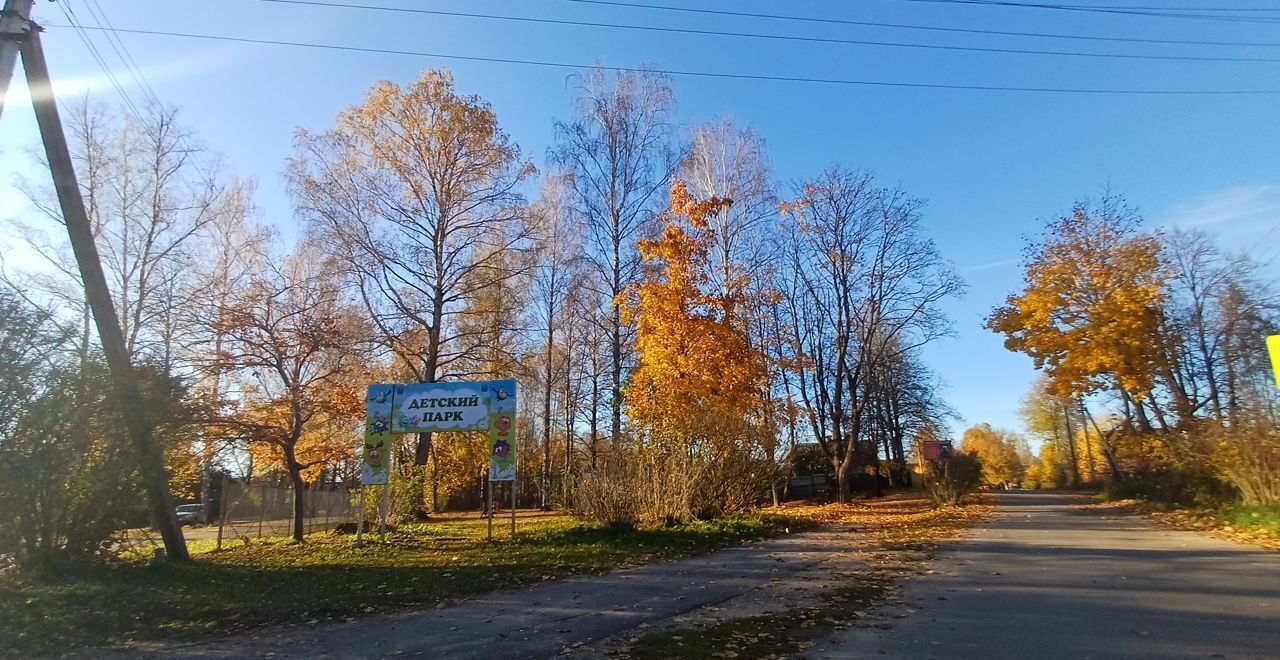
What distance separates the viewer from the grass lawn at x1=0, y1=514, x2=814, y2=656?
7.30 metres

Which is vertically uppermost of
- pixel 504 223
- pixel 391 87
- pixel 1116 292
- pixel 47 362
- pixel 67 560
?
pixel 391 87

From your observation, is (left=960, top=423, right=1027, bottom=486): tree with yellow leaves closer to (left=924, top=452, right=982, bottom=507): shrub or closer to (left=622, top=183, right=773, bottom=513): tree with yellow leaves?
(left=924, top=452, right=982, bottom=507): shrub

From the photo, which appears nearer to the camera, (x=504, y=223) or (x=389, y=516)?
(x=389, y=516)

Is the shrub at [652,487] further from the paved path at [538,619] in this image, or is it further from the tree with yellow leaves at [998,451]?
the tree with yellow leaves at [998,451]

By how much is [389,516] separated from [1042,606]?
1589cm

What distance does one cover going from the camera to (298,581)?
9.97 meters

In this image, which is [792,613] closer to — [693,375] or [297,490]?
[693,375]

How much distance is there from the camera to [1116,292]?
2025cm

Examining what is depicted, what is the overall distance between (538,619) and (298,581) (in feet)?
15.8

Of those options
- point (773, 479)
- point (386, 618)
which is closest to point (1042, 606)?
point (386, 618)

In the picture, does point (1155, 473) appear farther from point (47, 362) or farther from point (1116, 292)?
point (47, 362)

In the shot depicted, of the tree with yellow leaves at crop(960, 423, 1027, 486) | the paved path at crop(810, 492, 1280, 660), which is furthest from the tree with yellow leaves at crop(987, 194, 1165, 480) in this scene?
the tree with yellow leaves at crop(960, 423, 1027, 486)

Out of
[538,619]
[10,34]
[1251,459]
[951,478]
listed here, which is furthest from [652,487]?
[951,478]

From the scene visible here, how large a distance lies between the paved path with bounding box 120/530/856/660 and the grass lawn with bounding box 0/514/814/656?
1.99ft
